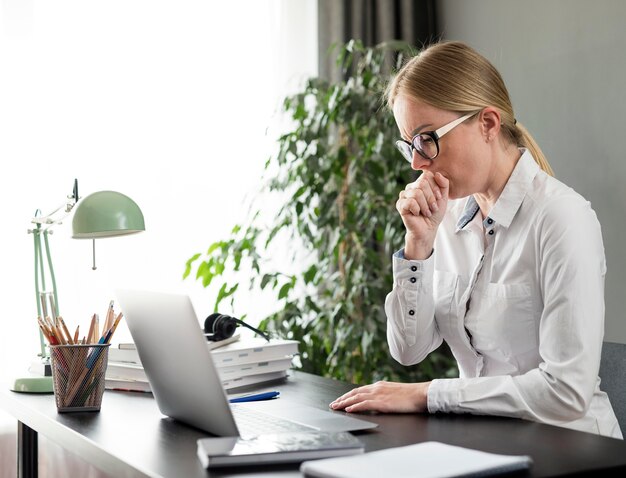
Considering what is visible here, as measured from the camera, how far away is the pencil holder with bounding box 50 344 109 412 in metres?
1.45

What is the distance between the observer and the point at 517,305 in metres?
1.58

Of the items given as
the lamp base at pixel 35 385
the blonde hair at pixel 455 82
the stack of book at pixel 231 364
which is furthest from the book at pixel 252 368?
the blonde hair at pixel 455 82

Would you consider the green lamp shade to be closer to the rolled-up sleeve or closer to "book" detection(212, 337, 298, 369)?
"book" detection(212, 337, 298, 369)

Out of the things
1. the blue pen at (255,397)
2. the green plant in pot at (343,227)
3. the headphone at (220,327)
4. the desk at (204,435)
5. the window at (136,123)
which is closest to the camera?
the desk at (204,435)

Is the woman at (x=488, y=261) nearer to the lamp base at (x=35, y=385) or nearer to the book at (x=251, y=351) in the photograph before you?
the book at (x=251, y=351)

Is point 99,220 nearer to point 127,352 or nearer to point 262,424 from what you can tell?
point 127,352

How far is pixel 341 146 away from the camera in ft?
9.26

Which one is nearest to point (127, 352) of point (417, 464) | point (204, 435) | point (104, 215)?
point (104, 215)

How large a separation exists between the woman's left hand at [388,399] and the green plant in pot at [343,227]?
1285 mm

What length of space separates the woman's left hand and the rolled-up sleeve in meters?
0.31

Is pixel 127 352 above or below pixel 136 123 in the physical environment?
below

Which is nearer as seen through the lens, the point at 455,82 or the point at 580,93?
the point at 455,82

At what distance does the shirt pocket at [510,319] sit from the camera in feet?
5.17

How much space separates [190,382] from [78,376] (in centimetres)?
33
